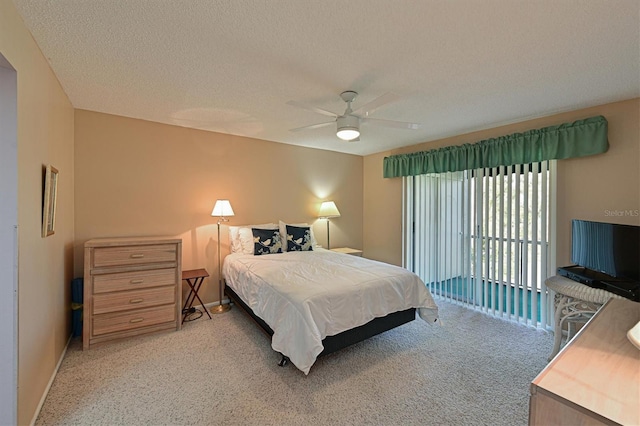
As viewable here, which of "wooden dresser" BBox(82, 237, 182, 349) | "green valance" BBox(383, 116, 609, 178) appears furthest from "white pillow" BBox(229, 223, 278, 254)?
"green valance" BBox(383, 116, 609, 178)

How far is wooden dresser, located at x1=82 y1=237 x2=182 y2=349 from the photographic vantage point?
8.56ft

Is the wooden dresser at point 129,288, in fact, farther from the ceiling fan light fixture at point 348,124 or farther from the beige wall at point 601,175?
the beige wall at point 601,175

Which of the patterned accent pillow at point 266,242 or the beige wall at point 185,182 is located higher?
the beige wall at point 185,182

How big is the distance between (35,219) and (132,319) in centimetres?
144

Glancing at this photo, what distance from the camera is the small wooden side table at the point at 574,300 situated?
221cm

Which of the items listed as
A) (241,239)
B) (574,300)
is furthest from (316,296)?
(574,300)

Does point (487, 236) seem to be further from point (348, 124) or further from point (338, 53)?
point (338, 53)

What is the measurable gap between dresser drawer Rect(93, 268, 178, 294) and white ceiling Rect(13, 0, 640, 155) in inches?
68.8

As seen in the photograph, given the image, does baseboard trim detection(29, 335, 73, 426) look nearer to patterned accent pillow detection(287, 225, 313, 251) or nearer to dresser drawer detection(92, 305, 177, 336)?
dresser drawer detection(92, 305, 177, 336)

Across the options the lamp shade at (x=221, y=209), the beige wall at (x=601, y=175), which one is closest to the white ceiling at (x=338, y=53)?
the beige wall at (x=601, y=175)

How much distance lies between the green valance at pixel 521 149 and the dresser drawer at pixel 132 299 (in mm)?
3751

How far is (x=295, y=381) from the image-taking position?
214cm

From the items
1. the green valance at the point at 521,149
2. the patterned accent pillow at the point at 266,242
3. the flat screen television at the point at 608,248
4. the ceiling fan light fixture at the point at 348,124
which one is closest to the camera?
Answer: the flat screen television at the point at 608,248

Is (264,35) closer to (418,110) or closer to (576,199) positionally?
(418,110)
